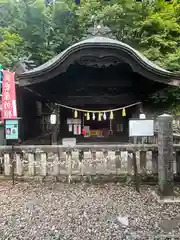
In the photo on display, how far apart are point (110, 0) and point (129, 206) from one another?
14.8m

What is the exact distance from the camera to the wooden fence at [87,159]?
17.5 feet

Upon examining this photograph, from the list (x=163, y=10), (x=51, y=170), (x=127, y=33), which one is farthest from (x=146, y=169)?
(x=163, y=10)

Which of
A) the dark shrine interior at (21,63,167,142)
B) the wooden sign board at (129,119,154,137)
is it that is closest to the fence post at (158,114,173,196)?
the wooden sign board at (129,119,154,137)

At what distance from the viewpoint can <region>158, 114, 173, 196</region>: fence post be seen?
4.54 metres

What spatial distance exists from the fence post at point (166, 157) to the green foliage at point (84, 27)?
7986 mm

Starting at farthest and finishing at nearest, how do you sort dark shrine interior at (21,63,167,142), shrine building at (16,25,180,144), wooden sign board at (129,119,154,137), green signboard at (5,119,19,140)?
dark shrine interior at (21,63,167,142) < shrine building at (16,25,180,144) < wooden sign board at (129,119,154,137) < green signboard at (5,119,19,140)

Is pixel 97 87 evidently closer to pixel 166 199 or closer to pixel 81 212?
pixel 166 199

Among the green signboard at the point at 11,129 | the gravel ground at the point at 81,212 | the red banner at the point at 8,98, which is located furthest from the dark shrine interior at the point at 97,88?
the gravel ground at the point at 81,212

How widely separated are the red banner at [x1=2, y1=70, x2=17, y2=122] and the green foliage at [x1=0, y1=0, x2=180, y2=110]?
6.15 m

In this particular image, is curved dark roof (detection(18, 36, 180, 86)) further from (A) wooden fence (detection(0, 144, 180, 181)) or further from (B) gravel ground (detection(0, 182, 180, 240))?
(B) gravel ground (detection(0, 182, 180, 240))

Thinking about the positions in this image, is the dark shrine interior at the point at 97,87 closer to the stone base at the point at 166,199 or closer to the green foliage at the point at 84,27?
the green foliage at the point at 84,27

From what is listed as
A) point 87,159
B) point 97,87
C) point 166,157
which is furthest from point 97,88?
point 166,157

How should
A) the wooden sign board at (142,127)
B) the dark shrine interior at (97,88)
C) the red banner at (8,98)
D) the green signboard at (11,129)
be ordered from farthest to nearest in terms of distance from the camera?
the dark shrine interior at (97,88) < the red banner at (8,98) < the wooden sign board at (142,127) < the green signboard at (11,129)

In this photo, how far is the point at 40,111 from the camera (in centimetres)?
1305
